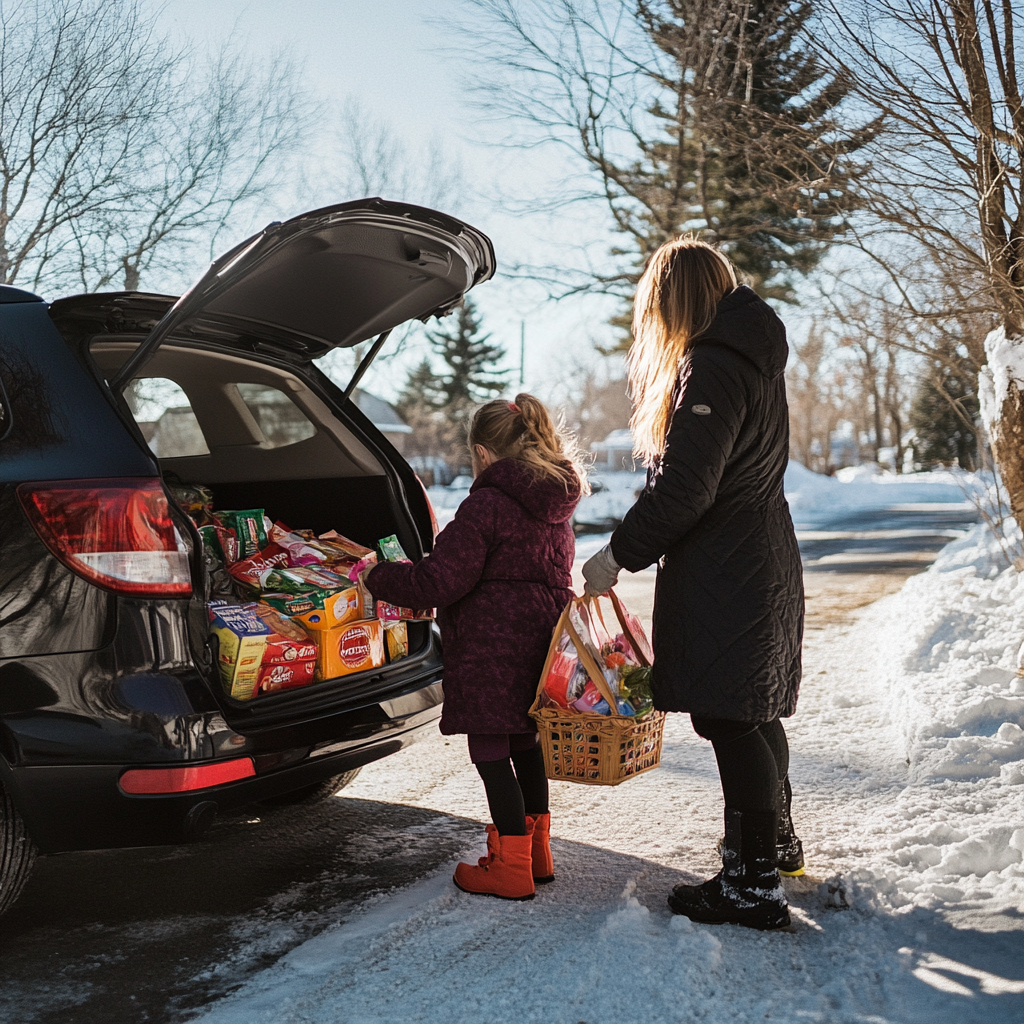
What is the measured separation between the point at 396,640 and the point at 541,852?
837 millimetres

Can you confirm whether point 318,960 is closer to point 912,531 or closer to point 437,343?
point 912,531

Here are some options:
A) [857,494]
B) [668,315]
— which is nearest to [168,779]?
[668,315]

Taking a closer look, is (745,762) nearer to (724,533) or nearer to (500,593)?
(724,533)

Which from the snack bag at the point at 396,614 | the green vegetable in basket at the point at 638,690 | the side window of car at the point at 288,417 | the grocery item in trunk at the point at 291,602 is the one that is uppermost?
the side window of car at the point at 288,417

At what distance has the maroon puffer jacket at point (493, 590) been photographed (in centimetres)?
294

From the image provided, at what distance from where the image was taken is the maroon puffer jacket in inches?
116

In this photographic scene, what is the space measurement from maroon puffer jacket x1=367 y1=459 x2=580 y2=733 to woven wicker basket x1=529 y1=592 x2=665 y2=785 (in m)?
0.11

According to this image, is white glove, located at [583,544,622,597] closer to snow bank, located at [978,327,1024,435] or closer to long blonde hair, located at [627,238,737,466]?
long blonde hair, located at [627,238,737,466]

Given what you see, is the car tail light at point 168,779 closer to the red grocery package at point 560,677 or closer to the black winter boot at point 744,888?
the red grocery package at point 560,677

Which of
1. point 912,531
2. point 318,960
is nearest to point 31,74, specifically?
point 318,960

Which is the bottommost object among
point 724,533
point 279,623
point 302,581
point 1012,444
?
point 279,623

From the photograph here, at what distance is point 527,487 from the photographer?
2.94 metres

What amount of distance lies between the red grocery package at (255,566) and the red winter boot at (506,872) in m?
1.10

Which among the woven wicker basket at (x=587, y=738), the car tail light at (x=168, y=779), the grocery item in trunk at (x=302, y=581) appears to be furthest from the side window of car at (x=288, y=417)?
the car tail light at (x=168, y=779)
